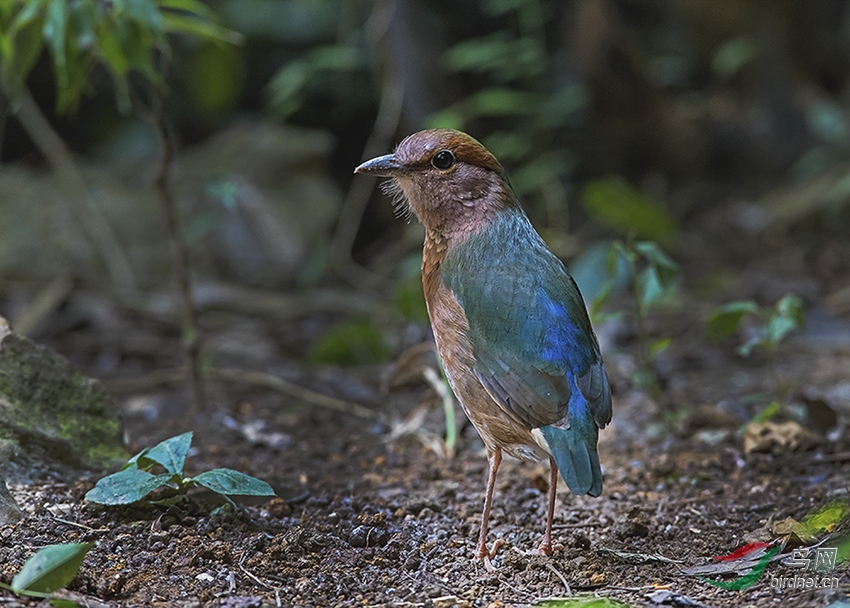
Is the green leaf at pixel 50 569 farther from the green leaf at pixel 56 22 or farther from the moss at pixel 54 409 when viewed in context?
the green leaf at pixel 56 22

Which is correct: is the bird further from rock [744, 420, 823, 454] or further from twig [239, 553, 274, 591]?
rock [744, 420, 823, 454]

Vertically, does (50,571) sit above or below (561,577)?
above

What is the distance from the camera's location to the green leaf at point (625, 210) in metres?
6.22

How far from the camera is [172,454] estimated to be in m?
3.04

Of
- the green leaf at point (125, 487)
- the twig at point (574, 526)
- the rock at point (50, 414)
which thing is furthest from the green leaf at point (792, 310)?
the rock at point (50, 414)

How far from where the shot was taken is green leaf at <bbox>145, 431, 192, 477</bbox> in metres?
3.02

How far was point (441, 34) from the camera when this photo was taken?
7.72 m

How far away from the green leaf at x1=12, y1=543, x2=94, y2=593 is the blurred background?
2640 mm

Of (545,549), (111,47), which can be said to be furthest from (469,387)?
(111,47)

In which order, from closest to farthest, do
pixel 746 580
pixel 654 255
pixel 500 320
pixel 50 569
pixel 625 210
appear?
pixel 50 569 → pixel 746 580 → pixel 500 320 → pixel 654 255 → pixel 625 210

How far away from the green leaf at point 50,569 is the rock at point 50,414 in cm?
97

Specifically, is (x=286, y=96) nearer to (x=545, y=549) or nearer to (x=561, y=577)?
(x=545, y=549)

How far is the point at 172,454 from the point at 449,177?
1.46 m

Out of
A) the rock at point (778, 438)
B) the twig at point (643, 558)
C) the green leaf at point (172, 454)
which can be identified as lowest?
the rock at point (778, 438)
